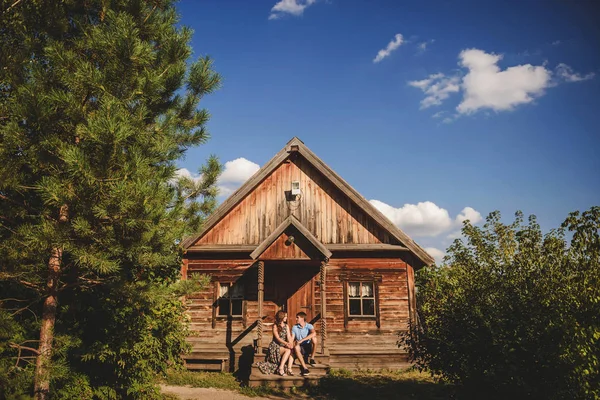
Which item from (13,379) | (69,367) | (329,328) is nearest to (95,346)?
(69,367)

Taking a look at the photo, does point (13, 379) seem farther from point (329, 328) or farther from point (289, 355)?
point (329, 328)

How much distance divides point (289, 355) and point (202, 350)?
11.9 ft

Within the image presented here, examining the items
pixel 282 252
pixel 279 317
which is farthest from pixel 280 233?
pixel 279 317

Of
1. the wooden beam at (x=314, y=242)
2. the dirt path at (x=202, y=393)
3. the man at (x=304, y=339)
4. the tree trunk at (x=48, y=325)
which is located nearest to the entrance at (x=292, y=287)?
the wooden beam at (x=314, y=242)

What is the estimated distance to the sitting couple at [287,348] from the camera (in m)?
9.95

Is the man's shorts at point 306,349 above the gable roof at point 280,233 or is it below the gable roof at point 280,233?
below

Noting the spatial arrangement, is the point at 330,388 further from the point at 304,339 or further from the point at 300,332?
the point at 300,332

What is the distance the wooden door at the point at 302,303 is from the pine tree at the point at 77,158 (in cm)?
660

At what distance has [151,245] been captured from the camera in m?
5.76

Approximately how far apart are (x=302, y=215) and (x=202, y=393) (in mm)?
6429

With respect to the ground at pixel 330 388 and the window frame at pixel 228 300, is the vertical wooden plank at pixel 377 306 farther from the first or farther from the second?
the window frame at pixel 228 300

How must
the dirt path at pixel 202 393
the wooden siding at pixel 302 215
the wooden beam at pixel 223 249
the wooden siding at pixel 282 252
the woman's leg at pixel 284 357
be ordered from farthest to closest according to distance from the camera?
the wooden siding at pixel 302 215 < the wooden beam at pixel 223 249 < the wooden siding at pixel 282 252 < the woman's leg at pixel 284 357 < the dirt path at pixel 202 393

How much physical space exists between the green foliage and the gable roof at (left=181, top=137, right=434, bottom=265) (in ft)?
17.1

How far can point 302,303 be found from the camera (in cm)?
1285
